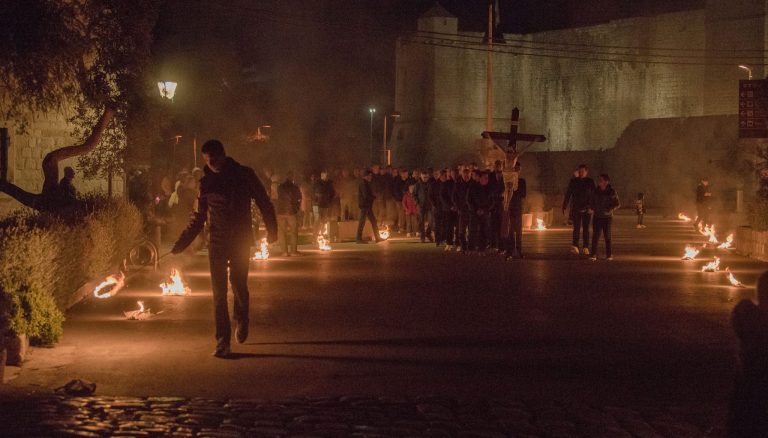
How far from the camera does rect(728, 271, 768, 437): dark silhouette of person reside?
462 centimetres

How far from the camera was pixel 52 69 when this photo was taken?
16266mm

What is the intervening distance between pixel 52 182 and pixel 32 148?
6182mm

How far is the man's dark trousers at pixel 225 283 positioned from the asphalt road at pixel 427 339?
28 centimetres

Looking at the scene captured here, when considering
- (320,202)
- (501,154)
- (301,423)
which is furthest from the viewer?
(501,154)

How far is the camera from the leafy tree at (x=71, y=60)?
1470 centimetres

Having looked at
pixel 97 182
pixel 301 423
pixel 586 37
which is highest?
pixel 586 37

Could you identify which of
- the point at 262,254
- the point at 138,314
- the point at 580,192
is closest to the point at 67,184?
the point at 262,254

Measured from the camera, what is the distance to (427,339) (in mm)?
10977

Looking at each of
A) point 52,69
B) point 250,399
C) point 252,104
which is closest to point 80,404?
point 250,399

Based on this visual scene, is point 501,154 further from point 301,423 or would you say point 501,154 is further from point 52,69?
point 301,423

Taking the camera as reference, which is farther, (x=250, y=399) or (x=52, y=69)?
(x=52, y=69)

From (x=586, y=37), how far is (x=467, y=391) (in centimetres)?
7251

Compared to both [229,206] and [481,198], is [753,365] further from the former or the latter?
[481,198]

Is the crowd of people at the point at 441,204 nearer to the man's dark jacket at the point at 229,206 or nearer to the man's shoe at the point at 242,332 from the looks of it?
the man's dark jacket at the point at 229,206
